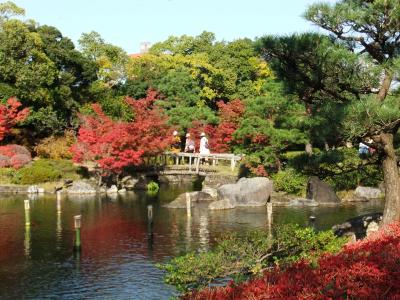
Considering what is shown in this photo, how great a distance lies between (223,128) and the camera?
139 ft

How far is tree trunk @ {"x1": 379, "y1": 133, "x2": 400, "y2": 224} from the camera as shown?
14.7 metres

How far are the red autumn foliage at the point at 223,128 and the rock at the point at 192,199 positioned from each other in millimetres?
6280

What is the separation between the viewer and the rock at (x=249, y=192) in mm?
32688

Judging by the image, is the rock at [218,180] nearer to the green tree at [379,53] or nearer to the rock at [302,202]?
the rock at [302,202]

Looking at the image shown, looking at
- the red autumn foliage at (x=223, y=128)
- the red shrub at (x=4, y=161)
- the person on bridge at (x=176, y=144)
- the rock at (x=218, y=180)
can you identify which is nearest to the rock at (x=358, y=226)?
the rock at (x=218, y=180)

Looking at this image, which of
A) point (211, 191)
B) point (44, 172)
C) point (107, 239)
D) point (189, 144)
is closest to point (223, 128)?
point (189, 144)

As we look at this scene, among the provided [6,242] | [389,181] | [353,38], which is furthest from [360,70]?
[6,242]

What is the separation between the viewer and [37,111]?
4650cm

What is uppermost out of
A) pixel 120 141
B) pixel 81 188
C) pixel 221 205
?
pixel 120 141

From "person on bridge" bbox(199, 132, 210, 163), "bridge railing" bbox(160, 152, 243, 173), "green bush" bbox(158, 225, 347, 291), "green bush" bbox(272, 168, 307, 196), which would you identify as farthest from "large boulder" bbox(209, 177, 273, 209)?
"green bush" bbox(158, 225, 347, 291)

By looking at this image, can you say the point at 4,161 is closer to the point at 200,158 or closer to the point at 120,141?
the point at 120,141

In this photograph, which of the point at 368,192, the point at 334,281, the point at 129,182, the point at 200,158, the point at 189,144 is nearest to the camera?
the point at 334,281

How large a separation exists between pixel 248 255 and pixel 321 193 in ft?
68.8

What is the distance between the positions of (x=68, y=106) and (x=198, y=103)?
11.9 m
